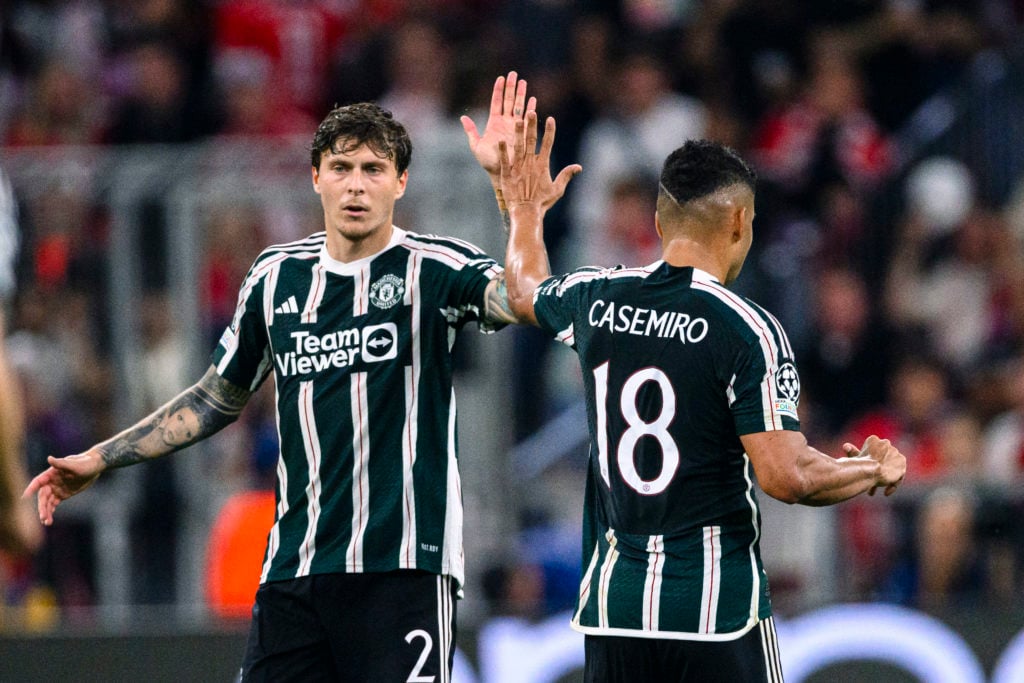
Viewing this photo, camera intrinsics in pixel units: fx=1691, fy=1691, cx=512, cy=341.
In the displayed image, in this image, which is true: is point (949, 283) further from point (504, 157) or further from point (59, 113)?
point (59, 113)

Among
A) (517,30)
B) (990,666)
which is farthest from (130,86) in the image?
(990,666)

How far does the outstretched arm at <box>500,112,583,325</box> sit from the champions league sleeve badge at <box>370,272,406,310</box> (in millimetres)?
359

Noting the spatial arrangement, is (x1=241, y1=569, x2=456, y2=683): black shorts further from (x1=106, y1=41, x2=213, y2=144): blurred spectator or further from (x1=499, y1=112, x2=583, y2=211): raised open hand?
(x1=106, y1=41, x2=213, y2=144): blurred spectator

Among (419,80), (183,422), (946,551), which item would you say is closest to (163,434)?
(183,422)

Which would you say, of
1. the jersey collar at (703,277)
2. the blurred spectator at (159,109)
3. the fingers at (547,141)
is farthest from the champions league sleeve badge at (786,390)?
the blurred spectator at (159,109)

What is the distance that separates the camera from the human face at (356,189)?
5426mm

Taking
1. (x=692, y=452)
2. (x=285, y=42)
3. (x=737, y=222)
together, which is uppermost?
(x=285, y=42)

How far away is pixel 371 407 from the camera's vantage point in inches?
211

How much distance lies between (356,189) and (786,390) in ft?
5.16

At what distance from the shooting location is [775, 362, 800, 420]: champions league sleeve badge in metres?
4.68

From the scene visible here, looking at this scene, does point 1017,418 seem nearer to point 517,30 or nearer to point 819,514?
point 819,514

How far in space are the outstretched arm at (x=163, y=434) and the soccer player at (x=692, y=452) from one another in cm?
141

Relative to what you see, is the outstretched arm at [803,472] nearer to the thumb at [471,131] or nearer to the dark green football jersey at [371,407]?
the dark green football jersey at [371,407]

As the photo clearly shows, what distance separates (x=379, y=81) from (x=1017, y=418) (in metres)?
4.96
